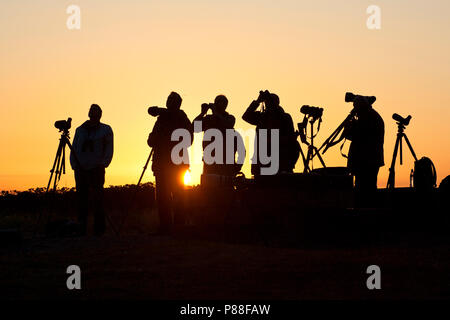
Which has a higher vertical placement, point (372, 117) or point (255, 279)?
point (372, 117)

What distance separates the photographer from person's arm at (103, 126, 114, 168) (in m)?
13.4

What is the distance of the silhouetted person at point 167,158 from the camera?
40.6ft

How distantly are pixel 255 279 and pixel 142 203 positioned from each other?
1584 cm

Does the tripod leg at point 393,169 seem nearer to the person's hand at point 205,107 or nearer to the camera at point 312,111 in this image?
the camera at point 312,111

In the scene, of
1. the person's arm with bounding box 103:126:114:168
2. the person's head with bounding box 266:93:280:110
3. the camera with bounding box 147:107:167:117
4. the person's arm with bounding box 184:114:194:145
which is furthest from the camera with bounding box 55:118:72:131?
the person's head with bounding box 266:93:280:110

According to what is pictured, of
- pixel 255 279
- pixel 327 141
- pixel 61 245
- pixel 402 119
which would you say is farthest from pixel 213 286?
pixel 402 119

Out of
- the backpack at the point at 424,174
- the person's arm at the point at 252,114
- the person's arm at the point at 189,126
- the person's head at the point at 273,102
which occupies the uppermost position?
the person's head at the point at 273,102

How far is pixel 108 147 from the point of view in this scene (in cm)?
1336

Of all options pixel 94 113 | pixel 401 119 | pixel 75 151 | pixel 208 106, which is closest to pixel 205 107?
pixel 208 106

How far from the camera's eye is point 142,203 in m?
23.5

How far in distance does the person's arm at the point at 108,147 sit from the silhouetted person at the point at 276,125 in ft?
7.66

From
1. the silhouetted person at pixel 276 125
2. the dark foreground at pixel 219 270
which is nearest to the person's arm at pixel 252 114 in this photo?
the silhouetted person at pixel 276 125
